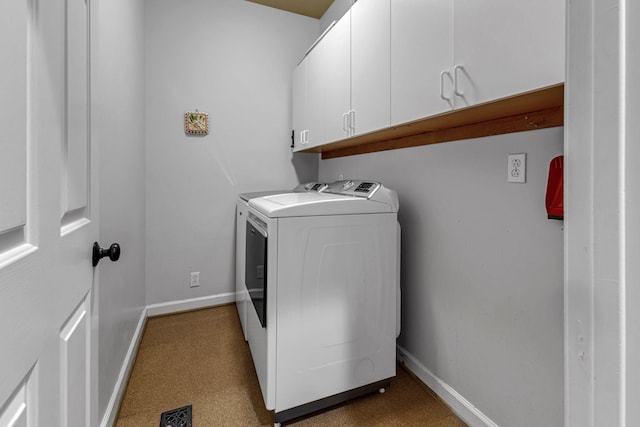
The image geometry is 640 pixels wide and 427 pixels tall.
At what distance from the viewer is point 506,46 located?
0.97 metres

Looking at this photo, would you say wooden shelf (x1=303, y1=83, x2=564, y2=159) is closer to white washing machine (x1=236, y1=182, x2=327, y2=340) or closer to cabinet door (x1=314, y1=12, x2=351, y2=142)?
cabinet door (x1=314, y1=12, x2=351, y2=142)

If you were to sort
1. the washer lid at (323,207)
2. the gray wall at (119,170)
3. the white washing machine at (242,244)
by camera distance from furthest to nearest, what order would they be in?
1. the white washing machine at (242,244)
2. the washer lid at (323,207)
3. the gray wall at (119,170)

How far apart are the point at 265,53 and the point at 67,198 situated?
2.61 meters

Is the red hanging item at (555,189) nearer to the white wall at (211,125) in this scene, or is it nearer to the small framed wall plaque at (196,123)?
the white wall at (211,125)

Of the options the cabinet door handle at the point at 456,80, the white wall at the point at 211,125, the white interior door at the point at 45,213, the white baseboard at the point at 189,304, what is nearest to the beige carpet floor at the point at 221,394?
the white baseboard at the point at 189,304

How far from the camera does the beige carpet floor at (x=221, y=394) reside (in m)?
1.49

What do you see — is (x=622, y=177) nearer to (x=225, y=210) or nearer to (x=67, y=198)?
(x=67, y=198)

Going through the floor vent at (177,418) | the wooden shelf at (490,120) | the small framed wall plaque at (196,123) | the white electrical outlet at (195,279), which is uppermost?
the small framed wall plaque at (196,123)

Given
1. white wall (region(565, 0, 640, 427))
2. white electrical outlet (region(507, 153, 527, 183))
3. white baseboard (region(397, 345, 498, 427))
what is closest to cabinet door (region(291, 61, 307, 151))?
white electrical outlet (region(507, 153, 527, 183))

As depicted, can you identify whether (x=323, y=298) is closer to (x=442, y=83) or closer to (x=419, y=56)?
(x=442, y=83)

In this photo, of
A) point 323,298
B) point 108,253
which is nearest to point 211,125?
point 323,298

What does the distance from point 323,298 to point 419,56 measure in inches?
46.4

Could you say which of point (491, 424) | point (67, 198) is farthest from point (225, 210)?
point (491, 424)

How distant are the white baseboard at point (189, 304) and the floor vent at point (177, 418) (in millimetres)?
1242
